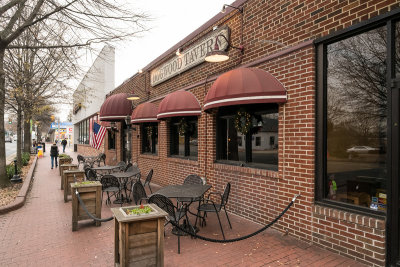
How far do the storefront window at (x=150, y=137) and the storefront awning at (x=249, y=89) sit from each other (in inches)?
249

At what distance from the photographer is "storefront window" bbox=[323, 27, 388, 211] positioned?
12.3 feet

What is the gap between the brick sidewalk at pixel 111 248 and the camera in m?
3.92

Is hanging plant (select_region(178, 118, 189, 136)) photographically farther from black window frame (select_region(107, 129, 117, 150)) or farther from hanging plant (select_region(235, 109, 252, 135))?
black window frame (select_region(107, 129, 117, 150))

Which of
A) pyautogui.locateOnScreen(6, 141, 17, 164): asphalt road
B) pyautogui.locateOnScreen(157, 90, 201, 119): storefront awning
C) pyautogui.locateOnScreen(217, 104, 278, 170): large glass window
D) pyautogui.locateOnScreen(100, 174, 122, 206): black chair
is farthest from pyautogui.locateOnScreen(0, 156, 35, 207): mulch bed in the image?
pyautogui.locateOnScreen(6, 141, 17, 164): asphalt road

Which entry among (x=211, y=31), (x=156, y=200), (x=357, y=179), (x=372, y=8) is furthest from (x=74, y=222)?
(x=372, y=8)

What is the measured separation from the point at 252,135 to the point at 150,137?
672 cm

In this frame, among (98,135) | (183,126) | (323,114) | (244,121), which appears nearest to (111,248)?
(244,121)

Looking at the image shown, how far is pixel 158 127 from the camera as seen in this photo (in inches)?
418

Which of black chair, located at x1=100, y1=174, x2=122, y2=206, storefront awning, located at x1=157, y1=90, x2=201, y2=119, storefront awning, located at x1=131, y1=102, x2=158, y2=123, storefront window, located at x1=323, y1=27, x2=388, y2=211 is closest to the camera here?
storefront window, located at x1=323, y1=27, x2=388, y2=211

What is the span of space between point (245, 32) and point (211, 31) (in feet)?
4.97

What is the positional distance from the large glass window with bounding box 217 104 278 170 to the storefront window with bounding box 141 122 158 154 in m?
4.97

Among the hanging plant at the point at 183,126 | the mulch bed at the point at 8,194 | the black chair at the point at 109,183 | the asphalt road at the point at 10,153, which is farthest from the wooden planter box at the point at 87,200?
the asphalt road at the point at 10,153

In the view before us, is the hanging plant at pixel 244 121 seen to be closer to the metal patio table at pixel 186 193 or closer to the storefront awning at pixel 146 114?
the metal patio table at pixel 186 193

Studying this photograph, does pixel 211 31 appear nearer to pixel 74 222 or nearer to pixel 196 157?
pixel 196 157
